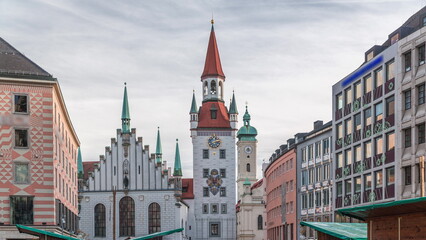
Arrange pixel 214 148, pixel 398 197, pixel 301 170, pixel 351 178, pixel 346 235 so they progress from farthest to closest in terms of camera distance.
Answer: pixel 214 148, pixel 301 170, pixel 351 178, pixel 398 197, pixel 346 235

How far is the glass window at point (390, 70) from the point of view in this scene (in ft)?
167

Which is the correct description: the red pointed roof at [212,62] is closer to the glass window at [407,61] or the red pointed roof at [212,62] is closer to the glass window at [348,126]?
the glass window at [348,126]

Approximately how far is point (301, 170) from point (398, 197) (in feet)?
106

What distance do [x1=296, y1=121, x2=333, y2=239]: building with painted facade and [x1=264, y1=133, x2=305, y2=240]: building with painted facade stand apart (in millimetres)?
2297

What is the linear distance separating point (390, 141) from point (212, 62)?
90560 millimetres

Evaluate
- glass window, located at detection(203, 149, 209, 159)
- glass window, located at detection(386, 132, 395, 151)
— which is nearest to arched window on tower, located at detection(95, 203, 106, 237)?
glass window, located at detection(203, 149, 209, 159)

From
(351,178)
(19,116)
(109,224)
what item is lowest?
(109,224)

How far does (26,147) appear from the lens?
52.8 m

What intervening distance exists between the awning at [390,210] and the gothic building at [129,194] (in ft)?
333

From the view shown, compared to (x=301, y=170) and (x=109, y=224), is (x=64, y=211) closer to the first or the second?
(x=301, y=170)

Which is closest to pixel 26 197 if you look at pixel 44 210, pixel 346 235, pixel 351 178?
pixel 44 210

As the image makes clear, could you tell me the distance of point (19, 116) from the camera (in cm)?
5284

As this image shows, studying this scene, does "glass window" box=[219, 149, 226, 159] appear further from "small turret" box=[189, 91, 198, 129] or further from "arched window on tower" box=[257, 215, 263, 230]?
"arched window on tower" box=[257, 215, 263, 230]

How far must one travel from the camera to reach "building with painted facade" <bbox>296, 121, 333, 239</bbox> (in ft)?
233
